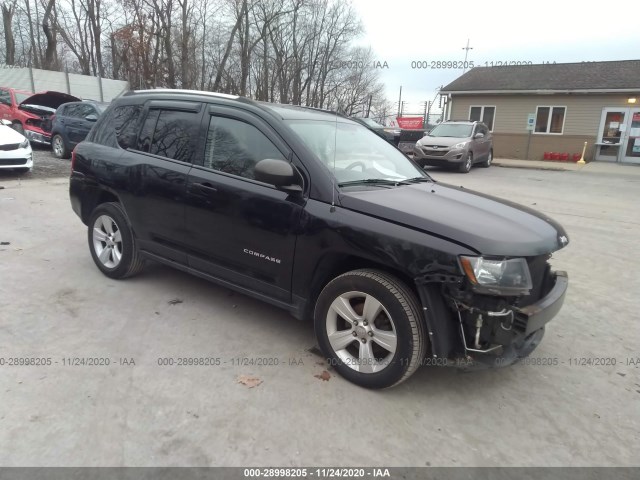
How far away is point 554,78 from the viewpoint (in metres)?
22.8

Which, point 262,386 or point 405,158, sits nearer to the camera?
point 262,386

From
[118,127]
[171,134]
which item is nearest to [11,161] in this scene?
[118,127]

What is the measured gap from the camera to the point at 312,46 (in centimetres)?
3853

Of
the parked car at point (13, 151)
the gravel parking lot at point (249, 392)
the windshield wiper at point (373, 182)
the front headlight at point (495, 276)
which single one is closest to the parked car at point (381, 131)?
the windshield wiper at point (373, 182)

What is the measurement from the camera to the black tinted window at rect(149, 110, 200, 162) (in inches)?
154

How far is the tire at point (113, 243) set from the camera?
4402 mm

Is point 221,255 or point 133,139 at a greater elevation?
point 133,139

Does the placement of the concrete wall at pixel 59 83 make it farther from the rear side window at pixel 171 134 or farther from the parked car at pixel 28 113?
the rear side window at pixel 171 134

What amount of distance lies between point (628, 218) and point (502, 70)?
19223 mm

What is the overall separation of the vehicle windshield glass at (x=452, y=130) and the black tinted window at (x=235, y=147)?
13.9 meters

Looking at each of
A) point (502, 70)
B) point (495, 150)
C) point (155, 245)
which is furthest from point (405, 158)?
point (502, 70)

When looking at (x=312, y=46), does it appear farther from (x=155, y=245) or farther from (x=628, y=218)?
(x=155, y=245)

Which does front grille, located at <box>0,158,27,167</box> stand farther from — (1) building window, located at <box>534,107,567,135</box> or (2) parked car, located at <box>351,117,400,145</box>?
(1) building window, located at <box>534,107,567,135</box>

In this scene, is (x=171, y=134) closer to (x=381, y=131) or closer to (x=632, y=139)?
(x=381, y=131)
